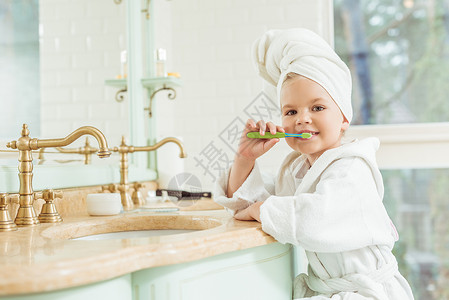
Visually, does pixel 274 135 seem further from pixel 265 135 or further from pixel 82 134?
pixel 82 134

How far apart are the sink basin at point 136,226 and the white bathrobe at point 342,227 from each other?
0.97 ft

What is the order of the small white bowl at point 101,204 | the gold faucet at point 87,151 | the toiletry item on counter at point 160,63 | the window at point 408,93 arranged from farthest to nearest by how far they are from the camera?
1. the window at point 408,93
2. the toiletry item on counter at point 160,63
3. the gold faucet at point 87,151
4. the small white bowl at point 101,204

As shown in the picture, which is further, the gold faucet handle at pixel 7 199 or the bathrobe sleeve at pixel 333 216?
the gold faucet handle at pixel 7 199

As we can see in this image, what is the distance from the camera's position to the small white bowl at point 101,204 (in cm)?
160

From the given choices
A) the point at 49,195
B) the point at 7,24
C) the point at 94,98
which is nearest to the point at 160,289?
the point at 49,195

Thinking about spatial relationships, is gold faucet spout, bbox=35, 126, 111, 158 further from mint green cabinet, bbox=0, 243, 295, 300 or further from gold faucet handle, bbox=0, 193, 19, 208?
mint green cabinet, bbox=0, 243, 295, 300

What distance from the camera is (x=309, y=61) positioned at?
4.33 feet

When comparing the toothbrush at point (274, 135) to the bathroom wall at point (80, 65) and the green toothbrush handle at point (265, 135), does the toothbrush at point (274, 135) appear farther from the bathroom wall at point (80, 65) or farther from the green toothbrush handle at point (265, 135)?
the bathroom wall at point (80, 65)

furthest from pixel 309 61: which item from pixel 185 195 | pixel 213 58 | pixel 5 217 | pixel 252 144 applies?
pixel 213 58

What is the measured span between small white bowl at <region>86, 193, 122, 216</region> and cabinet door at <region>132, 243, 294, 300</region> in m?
0.59

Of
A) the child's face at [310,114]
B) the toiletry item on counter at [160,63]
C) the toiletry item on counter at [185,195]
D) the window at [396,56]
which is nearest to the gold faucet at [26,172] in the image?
the child's face at [310,114]

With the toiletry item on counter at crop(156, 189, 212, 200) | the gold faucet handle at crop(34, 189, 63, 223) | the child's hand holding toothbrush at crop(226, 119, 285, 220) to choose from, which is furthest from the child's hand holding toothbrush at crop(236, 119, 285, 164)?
the toiletry item on counter at crop(156, 189, 212, 200)

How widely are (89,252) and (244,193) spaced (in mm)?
576

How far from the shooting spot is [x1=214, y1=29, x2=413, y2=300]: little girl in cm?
113
